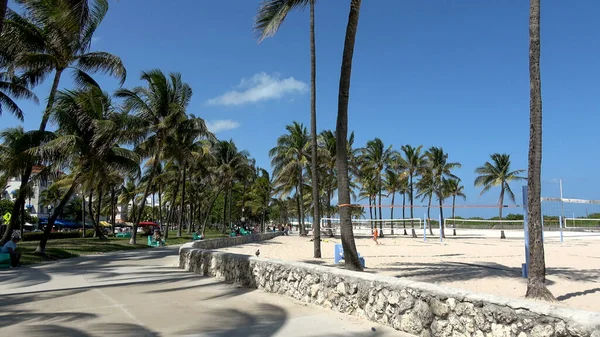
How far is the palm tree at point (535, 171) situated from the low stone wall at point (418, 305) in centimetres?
307

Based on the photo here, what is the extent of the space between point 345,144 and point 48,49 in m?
15.7

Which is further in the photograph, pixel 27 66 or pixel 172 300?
pixel 27 66

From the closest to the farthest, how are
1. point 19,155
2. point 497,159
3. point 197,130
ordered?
point 19,155, point 197,130, point 497,159

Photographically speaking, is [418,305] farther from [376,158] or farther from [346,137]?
[376,158]

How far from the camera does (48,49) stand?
60.8 feet

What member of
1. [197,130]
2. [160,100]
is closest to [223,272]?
[160,100]

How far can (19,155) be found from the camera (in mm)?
17203

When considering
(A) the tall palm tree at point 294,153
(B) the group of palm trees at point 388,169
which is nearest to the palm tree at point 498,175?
(B) the group of palm trees at point 388,169

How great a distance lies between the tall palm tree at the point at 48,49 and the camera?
15828 mm

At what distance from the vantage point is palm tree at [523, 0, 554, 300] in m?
7.40

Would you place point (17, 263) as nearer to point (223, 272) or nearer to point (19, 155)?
point (19, 155)

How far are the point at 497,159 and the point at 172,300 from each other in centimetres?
4221

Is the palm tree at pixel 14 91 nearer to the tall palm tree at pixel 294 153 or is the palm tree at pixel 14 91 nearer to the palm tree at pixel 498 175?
the tall palm tree at pixel 294 153

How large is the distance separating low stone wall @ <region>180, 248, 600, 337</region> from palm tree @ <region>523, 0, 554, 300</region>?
3065mm
